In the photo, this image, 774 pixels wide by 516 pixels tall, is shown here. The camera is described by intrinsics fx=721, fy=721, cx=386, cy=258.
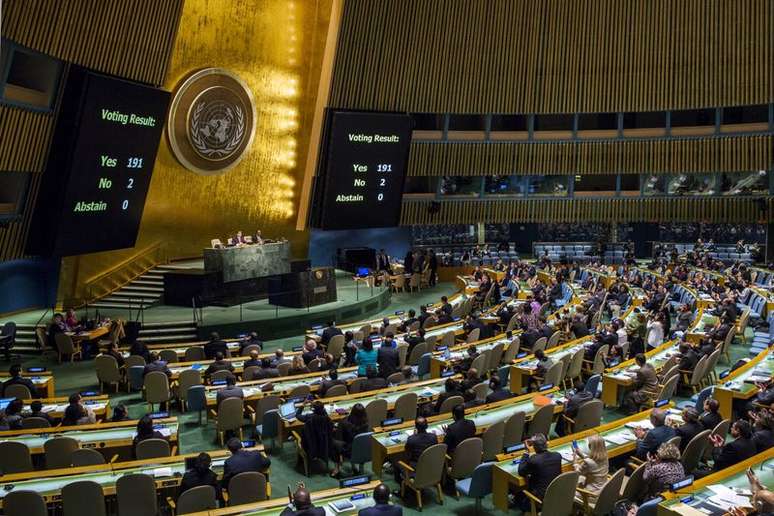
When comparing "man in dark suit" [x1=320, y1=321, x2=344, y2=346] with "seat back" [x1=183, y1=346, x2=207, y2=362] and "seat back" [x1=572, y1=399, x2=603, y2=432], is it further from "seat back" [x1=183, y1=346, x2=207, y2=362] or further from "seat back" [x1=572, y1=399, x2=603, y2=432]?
"seat back" [x1=572, y1=399, x2=603, y2=432]

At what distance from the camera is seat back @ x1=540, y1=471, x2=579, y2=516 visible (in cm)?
667

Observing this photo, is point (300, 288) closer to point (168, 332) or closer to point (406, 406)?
point (168, 332)

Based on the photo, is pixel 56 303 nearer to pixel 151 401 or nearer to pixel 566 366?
pixel 151 401

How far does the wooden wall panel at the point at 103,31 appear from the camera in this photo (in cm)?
1388

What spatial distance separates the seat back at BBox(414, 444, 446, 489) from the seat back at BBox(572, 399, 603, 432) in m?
2.24

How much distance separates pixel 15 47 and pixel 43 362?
6.50 meters

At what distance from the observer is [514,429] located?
28.7 ft

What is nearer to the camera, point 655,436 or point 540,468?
point 540,468

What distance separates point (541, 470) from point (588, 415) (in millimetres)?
2433

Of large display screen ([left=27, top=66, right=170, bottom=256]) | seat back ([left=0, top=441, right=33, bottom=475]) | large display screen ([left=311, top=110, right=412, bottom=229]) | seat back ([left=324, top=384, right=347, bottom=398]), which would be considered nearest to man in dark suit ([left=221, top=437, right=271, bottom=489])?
seat back ([left=0, top=441, right=33, bottom=475])

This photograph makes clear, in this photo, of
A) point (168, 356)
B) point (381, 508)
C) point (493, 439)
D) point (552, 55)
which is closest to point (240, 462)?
point (381, 508)

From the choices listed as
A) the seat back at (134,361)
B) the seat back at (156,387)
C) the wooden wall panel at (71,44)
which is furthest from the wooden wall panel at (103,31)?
the seat back at (156,387)

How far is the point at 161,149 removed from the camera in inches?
803

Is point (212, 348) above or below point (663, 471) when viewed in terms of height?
above
